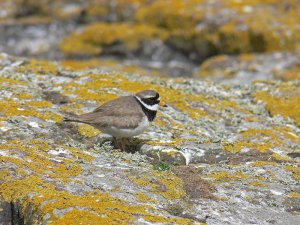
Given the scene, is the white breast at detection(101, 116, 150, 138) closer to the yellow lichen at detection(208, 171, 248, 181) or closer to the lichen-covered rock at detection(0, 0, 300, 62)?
the yellow lichen at detection(208, 171, 248, 181)

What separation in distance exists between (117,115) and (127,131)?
365mm

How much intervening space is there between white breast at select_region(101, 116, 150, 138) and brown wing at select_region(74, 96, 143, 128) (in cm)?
7

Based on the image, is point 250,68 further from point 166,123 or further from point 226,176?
point 226,176

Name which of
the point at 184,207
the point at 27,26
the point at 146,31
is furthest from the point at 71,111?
the point at 27,26

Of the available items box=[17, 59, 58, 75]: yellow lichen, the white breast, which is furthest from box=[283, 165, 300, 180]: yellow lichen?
box=[17, 59, 58, 75]: yellow lichen

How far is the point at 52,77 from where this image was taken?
12.1 meters

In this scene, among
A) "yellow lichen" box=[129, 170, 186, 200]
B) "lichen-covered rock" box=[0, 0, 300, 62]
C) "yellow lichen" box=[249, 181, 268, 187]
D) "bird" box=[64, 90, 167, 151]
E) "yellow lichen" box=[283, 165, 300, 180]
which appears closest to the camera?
"yellow lichen" box=[129, 170, 186, 200]

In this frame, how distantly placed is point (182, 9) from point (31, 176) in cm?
1402

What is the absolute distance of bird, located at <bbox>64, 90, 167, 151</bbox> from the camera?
29.8 ft

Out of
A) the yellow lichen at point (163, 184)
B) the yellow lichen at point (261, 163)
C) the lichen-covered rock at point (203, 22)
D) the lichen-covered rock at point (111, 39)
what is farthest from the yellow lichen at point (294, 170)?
the lichen-covered rock at point (111, 39)

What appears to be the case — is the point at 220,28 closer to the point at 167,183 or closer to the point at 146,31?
the point at 146,31

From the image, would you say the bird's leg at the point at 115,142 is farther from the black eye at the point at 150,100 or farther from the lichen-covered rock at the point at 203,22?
the lichen-covered rock at the point at 203,22

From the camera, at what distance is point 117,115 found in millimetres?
9266

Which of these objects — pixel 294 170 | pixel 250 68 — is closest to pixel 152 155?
pixel 294 170
